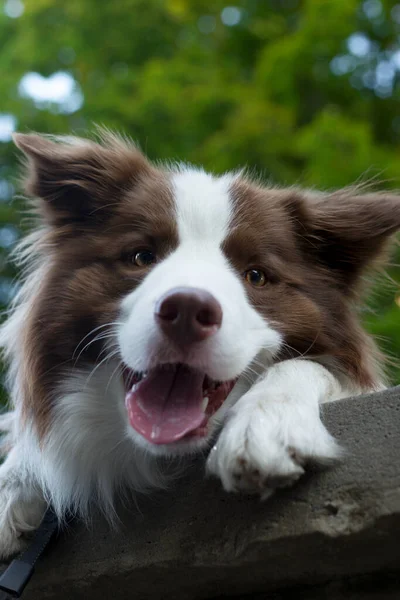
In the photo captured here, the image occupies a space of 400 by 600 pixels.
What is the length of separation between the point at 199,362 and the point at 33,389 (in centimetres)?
82

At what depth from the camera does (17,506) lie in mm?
2662

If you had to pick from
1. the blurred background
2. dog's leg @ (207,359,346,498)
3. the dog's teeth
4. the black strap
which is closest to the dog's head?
the dog's teeth

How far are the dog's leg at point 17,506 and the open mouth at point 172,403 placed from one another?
2.23 ft

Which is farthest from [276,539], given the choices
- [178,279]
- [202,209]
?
[202,209]

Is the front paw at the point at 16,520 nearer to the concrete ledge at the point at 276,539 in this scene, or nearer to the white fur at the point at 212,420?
the white fur at the point at 212,420

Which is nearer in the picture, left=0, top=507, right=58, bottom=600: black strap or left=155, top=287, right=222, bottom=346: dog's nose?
left=155, top=287, right=222, bottom=346: dog's nose

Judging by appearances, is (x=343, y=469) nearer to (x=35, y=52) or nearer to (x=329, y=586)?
(x=329, y=586)

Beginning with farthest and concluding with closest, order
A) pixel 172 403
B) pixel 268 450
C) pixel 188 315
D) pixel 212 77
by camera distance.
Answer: pixel 212 77 < pixel 172 403 < pixel 188 315 < pixel 268 450

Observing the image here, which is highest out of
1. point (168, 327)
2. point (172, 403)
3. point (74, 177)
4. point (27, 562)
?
point (74, 177)

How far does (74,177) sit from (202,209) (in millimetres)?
624

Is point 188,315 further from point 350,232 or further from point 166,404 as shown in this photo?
point 350,232

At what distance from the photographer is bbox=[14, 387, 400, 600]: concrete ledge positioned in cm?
188

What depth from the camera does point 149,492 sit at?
2465mm

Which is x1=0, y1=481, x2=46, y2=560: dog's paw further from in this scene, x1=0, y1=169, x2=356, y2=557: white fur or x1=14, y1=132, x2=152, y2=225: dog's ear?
x1=14, y1=132, x2=152, y2=225: dog's ear
